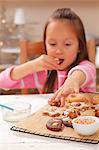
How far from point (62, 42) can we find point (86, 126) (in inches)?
21.5

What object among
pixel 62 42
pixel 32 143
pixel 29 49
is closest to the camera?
pixel 32 143

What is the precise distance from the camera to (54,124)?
2.73 feet

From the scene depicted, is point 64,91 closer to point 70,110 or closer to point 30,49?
point 70,110

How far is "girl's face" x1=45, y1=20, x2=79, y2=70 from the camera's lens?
1.27m

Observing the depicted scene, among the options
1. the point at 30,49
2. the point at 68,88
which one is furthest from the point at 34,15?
the point at 68,88

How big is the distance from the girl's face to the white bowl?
49 cm

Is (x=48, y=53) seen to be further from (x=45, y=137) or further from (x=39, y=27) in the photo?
(x=39, y=27)

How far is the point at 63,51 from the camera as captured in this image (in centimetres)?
128

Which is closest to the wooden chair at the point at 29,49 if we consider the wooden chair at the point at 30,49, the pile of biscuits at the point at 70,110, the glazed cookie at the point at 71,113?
the wooden chair at the point at 30,49

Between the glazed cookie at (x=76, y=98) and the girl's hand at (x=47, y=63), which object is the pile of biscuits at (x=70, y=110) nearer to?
the glazed cookie at (x=76, y=98)

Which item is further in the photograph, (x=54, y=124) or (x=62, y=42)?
(x=62, y=42)

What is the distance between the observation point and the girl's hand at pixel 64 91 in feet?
3.44

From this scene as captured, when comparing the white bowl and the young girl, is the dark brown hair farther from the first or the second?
the white bowl

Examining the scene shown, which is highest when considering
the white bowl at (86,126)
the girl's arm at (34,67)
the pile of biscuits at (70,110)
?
the girl's arm at (34,67)
